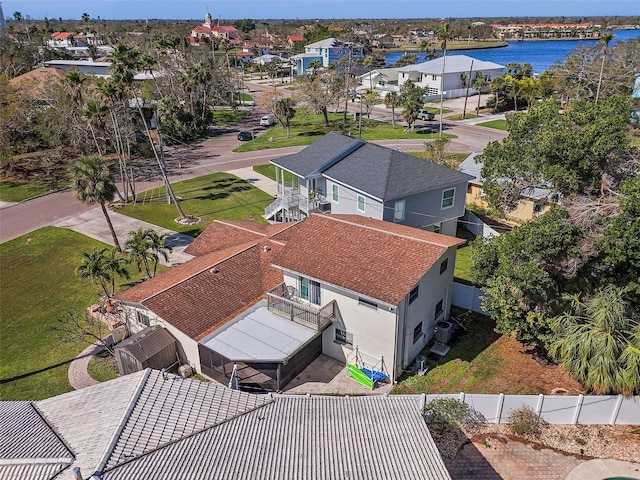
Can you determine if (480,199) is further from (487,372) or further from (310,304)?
(310,304)

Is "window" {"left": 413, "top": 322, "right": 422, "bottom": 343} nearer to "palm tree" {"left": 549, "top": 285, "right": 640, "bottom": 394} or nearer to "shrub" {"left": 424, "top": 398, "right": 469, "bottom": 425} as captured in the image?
"shrub" {"left": 424, "top": 398, "right": 469, "bottom": 425}

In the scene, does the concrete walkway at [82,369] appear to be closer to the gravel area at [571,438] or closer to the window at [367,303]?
Result: the window at [367,303]

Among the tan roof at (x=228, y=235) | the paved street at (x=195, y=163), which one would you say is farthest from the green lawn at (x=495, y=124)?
the tan roof at (x=228, y=235)

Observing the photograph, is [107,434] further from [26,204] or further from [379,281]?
[26,204]

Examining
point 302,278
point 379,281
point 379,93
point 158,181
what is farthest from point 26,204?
point 379,93

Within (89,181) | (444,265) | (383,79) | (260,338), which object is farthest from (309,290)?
(383,79)

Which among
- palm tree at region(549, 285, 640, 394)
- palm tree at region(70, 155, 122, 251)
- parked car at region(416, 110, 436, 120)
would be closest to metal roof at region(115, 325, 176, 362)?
palm tree at region(70, 155, 122, 251)
